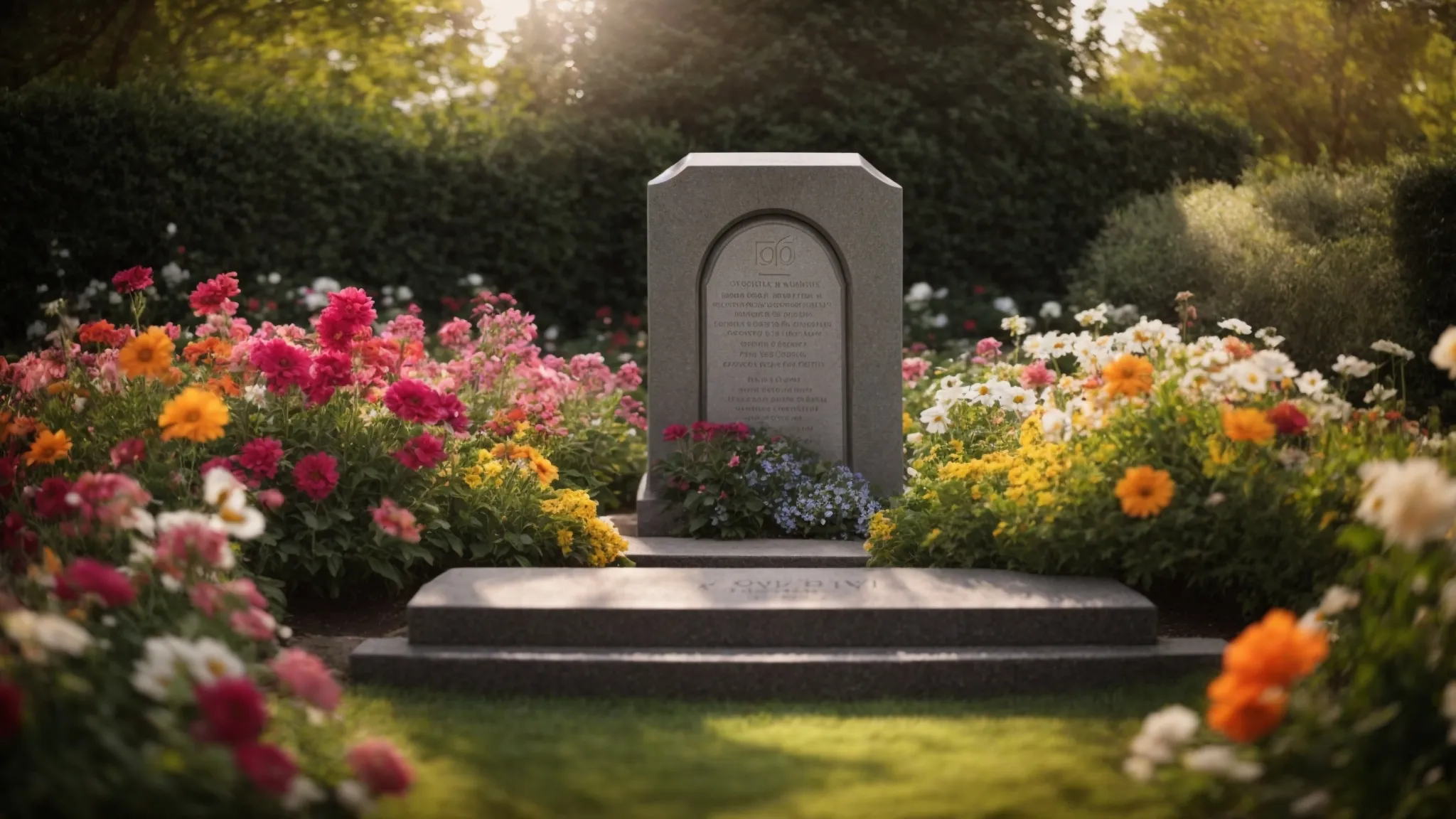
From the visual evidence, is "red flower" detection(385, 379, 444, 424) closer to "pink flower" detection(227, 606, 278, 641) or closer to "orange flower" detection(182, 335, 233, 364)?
"orange flower" detection(182, 335, 233, 364)

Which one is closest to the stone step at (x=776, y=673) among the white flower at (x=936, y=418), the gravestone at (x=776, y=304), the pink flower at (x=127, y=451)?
the pink flower at (x=127, y=451)

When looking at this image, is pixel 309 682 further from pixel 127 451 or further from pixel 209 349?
pixel 209 349

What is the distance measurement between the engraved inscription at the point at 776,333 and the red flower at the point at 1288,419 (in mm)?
2526

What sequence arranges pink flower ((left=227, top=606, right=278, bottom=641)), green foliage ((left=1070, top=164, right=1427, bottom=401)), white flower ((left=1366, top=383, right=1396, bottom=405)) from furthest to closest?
1. green foliage ((left=1070, top=164, right=1427, bottom=401))
2. white flower ((left=1366, top=383, right=1396, bottom=405))
3. pink flower ((left=227, top=606, right=278, bottom=641))

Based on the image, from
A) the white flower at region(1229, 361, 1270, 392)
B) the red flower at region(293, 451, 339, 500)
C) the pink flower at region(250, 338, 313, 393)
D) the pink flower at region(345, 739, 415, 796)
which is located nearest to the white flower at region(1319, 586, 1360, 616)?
the white flower at region(1229, 361, 1270, 392)

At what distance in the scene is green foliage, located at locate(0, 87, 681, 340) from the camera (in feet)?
31.7

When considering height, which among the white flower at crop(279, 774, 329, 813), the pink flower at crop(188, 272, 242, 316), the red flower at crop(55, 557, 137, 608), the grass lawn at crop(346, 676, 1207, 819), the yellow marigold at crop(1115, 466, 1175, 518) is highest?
the pink flower at crop(188, 272, 242, 316)

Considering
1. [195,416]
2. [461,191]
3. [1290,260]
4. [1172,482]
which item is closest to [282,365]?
[195,416]

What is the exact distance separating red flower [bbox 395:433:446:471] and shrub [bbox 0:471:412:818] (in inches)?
52.8

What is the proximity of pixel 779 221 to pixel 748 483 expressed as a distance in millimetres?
1347

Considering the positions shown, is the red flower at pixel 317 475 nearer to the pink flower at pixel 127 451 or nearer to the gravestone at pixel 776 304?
the pink flower at pixel 127 451

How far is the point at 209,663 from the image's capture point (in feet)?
9.46

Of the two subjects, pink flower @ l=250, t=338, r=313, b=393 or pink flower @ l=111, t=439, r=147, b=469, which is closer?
pink flower @ l=111, t=439, r=147, b=469

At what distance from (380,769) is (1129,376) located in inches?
119
